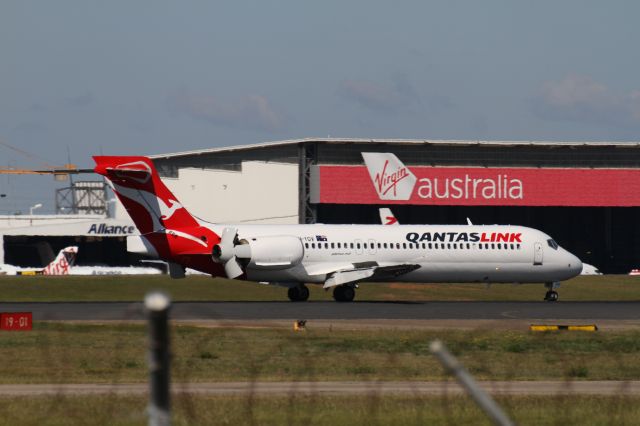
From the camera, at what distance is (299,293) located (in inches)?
2202

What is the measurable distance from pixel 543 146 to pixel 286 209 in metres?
23.3

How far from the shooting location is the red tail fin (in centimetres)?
5241

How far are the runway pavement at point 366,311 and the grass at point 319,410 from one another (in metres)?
22.2

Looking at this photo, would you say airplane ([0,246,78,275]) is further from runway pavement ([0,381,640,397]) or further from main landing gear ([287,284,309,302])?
runway pavement ([0,381,640,397])

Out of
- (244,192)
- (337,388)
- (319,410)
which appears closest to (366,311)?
(337,388)

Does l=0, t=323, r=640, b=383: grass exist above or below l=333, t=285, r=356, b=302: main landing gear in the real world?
above

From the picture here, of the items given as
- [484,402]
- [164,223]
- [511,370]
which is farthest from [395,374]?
[164,223]

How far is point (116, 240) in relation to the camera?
11881 centimetres

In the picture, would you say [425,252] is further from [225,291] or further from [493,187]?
[493,187]

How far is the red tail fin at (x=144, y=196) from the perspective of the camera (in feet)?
172

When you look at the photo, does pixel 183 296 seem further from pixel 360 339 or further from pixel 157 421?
pixel 157 421

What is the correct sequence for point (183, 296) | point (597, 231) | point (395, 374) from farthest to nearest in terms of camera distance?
point (597, 231), point (183, 296), point (395, 374)

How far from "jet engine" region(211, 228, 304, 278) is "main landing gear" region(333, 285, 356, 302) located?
9.67 feet

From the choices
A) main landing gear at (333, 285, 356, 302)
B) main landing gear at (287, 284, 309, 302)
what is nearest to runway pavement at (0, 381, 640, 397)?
main landing gear at (333, 285, 356, 302)
